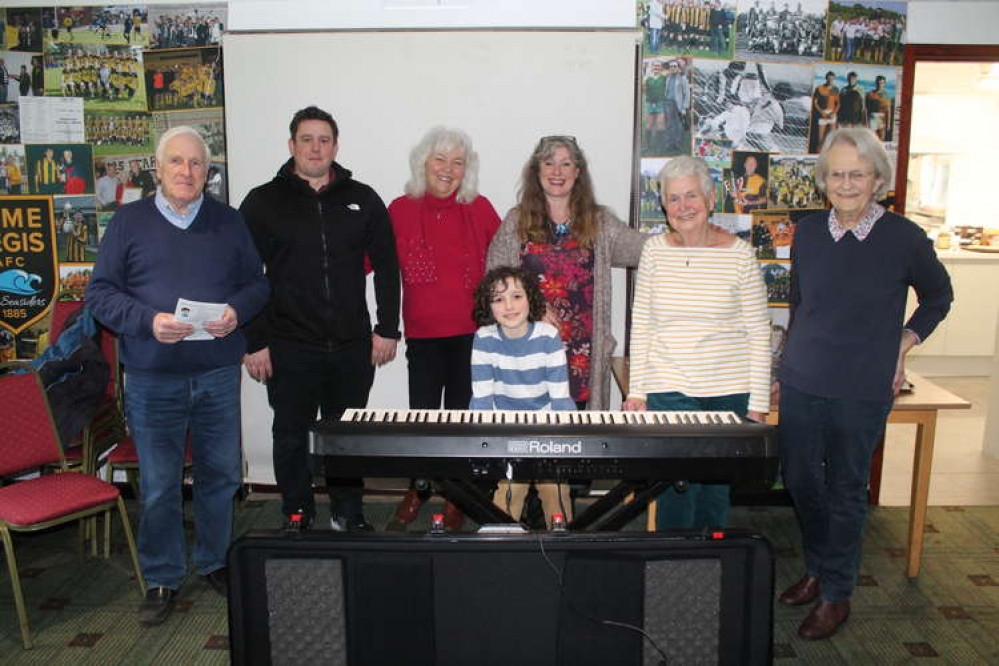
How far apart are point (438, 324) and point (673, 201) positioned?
1049 millimetres

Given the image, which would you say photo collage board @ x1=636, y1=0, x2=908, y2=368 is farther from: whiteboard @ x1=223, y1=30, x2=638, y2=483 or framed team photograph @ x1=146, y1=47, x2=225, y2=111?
framed team photograph @ x1=146, y1=47, x2=225, y2=111

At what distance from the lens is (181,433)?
289 cm

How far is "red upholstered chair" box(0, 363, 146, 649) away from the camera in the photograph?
271cm

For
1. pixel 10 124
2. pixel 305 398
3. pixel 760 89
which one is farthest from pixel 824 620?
pixel 10 124

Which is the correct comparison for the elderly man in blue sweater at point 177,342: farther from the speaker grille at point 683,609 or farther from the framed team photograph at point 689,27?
the framed team photograph at point 689,27

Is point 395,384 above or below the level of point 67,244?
below

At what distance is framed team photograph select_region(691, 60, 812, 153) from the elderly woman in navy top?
1.07 m

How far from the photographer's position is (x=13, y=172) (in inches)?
150

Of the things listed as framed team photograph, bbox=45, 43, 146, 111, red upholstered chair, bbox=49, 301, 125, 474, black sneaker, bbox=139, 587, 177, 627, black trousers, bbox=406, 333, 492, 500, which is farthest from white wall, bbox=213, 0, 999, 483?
black sneaker, bbox=139, 587, 177, 627

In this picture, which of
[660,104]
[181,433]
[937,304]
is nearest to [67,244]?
[181,433]

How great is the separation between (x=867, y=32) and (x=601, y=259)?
1693mm

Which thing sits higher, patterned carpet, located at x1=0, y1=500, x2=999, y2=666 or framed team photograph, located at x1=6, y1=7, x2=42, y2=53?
framed team photograph, located at x1=6, y1=7, x2=42, y2=53

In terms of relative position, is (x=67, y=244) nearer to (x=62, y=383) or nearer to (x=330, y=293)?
(x=62, y=383)

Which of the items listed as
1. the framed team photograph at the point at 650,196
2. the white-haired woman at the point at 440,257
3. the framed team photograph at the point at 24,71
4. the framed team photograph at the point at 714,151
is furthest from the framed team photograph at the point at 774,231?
the framed team photograph at the point at 24,71
